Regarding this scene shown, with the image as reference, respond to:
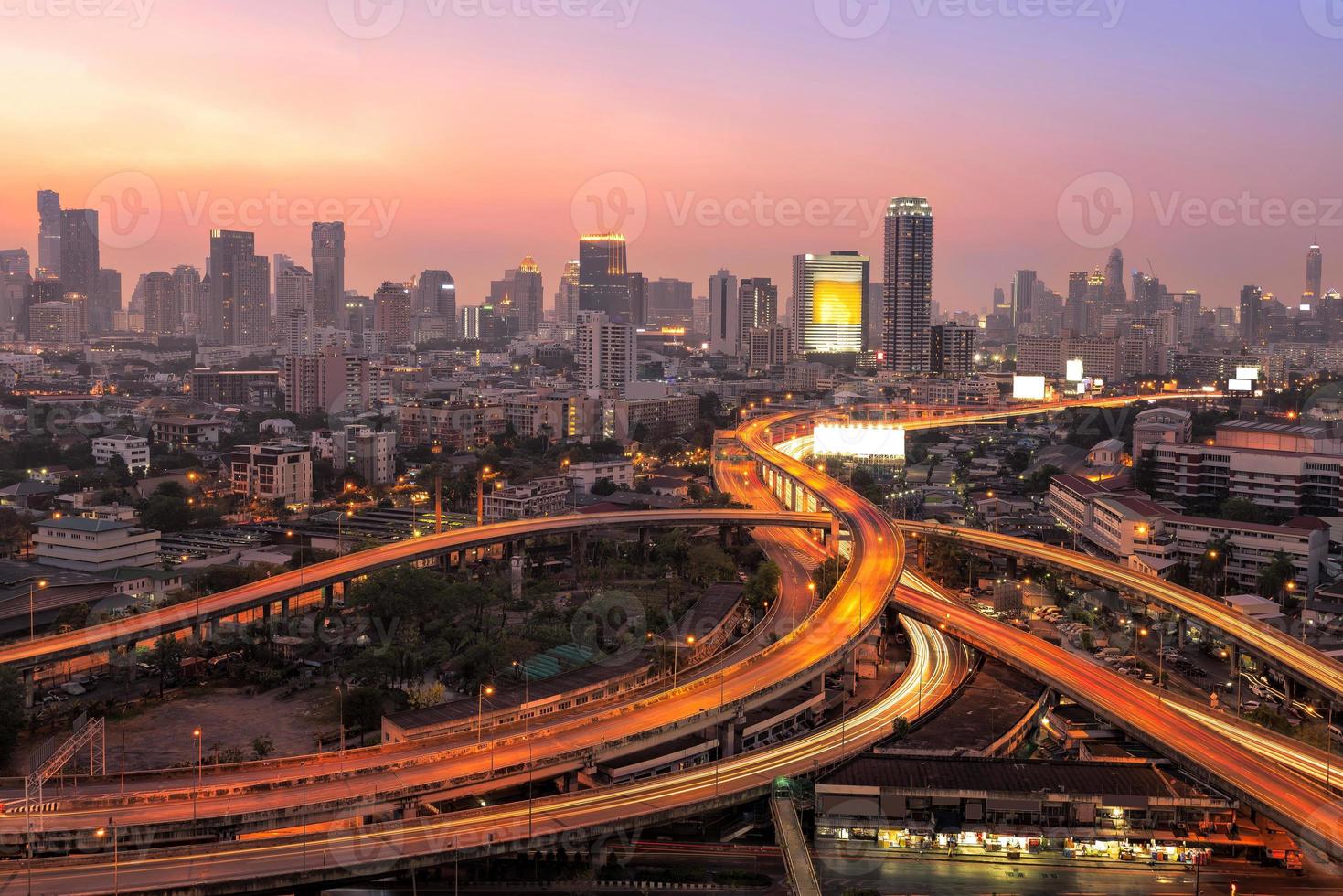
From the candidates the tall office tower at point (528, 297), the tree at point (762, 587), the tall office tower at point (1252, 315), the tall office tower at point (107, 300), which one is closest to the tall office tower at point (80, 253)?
the tall office tower at point (107, 300)

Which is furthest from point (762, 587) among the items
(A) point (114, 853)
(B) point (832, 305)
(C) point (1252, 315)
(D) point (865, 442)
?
(C) point (1252, 315)

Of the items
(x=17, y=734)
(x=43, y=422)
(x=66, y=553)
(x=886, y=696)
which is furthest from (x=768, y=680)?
(x=43, y=422)

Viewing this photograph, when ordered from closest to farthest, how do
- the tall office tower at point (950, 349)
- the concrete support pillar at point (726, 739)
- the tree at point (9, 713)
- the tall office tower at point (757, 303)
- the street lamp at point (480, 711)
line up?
the street lamp at point (480, 711)
the tree at point (9, 713)
the concrete support pillar at point (726, 739)
the tall office tower at point (950, 349)
the tall office tower at point (757, 303)

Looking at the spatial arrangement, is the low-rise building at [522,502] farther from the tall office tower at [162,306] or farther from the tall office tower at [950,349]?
the tall office tower at [162,306]

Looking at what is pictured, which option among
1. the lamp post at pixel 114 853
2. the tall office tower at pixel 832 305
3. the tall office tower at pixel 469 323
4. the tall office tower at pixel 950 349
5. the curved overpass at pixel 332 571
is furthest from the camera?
the tall office tower at pixel 469 323

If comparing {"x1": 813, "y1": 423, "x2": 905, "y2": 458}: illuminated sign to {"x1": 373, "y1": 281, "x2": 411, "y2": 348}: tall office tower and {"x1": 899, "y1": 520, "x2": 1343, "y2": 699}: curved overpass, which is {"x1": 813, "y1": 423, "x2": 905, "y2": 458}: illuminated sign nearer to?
{"x1": 899, "y1": 520, "x2": 1343, "y2": 699}: curved overpass

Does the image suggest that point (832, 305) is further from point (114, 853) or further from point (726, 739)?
point (114, 853)

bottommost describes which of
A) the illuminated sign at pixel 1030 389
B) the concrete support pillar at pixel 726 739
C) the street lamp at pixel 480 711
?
the concrete support pillar at pixel 726 739

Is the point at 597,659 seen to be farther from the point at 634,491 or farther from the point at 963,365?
the point at 963,365
